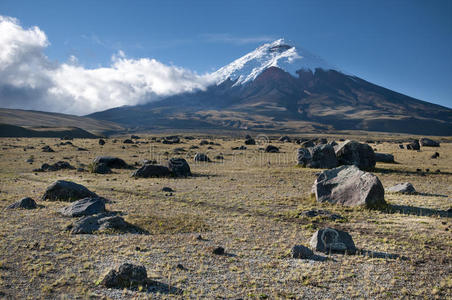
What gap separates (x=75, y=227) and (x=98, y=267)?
4.24 meters

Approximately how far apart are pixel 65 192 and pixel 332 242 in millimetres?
15611

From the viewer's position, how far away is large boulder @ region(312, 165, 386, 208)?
18156 mm

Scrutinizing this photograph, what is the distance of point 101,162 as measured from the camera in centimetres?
3484

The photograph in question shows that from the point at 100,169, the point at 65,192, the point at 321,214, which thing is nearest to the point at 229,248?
the point at 321,214

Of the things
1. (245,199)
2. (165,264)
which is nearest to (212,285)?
(165,264)

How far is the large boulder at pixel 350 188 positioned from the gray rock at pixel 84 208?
12673 mm

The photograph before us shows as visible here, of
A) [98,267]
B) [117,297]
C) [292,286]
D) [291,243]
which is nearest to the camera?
[117,297]

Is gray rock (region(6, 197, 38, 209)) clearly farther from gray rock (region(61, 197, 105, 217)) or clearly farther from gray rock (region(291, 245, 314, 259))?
gray rock (region(291, 245, 314, 259))

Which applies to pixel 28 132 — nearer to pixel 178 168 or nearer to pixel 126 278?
pixel 178 168

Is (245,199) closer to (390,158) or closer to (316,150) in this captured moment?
(316,150)

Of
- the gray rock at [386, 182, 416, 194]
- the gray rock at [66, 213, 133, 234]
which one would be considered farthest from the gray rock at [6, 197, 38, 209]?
the gray rock at [386, 182, 416, 194]

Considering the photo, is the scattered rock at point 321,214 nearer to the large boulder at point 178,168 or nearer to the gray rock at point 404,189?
the gray rock at point 404,189

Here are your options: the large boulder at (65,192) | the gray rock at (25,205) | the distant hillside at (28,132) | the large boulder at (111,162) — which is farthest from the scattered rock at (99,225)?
Result: the distant hillside at (28,132)

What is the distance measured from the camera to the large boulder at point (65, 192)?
19.6 meters
